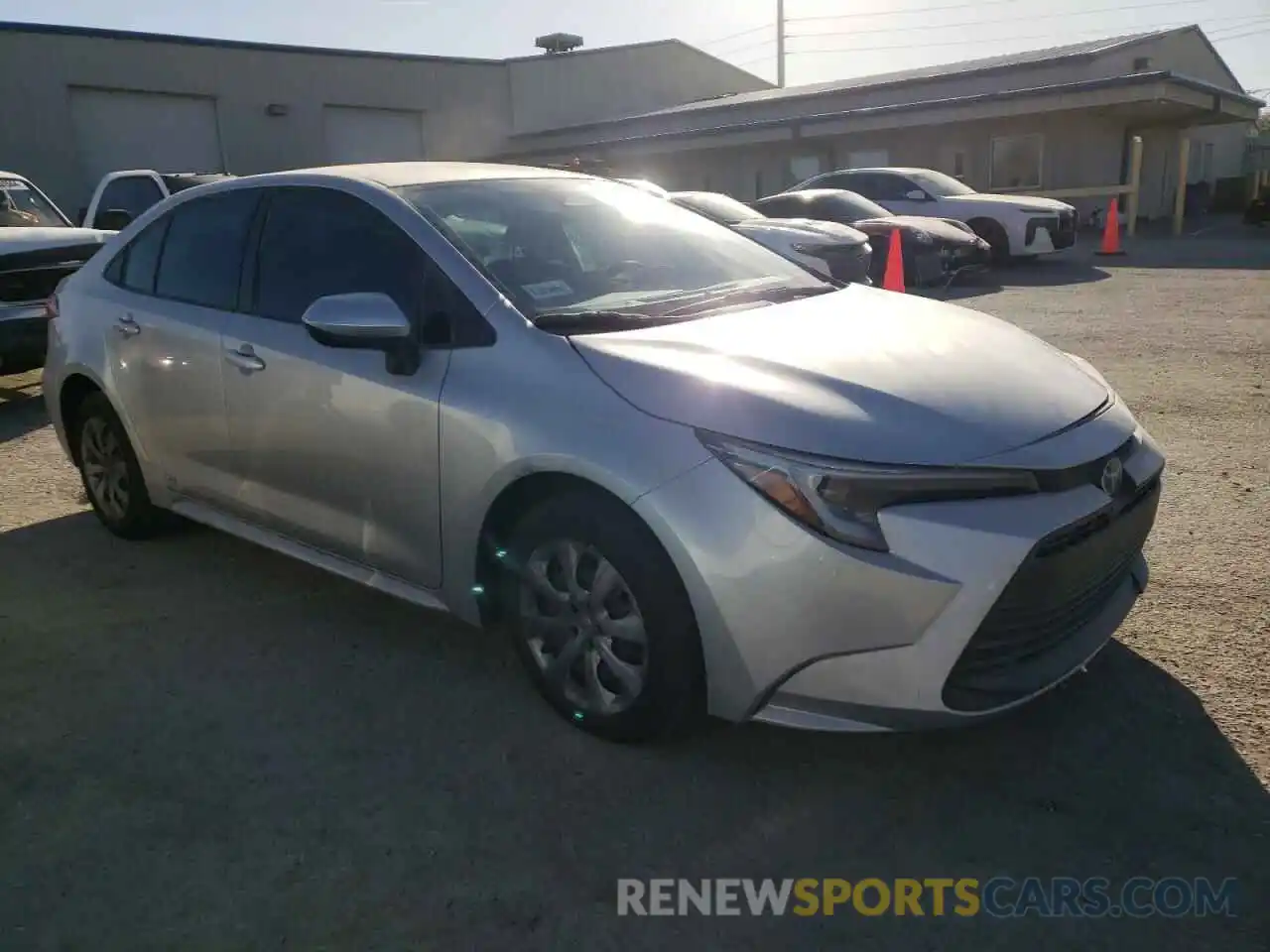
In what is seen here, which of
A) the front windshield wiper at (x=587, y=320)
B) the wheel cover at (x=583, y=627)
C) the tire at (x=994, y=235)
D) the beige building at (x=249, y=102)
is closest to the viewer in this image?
the wheel cover at (x=583, y=627)

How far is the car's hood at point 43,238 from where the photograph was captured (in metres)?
7.64

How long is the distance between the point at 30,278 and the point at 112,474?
3.90 meters

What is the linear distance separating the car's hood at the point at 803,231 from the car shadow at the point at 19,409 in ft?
22.0

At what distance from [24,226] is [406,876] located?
8650 millimetres

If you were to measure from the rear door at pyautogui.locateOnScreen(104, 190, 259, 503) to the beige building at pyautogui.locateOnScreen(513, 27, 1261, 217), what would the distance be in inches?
825

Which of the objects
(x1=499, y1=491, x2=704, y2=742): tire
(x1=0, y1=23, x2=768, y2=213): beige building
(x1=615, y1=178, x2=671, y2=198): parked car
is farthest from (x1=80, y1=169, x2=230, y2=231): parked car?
(x1=0, y1=23, x2=768, y2=213): beige building

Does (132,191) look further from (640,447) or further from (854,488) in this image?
(854,488)

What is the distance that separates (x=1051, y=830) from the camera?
2494mm

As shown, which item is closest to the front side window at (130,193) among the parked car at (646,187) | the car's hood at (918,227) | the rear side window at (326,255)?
the car's hood at (918,227)

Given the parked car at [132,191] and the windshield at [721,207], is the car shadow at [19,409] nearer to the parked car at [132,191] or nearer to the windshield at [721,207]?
the parked car at [132,191]

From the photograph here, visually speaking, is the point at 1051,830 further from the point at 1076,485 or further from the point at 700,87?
the point at 700,87

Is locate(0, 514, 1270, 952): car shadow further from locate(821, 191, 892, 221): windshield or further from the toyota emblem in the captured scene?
locate(821, 191, 892, 221): windshield

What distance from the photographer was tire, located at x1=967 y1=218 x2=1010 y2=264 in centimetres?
1521

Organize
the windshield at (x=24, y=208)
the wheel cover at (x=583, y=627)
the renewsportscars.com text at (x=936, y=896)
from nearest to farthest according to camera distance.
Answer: the renewsportscars.com text at (x=936, y=896) < the wheel cover at (x=583, y=627) < the windshield at (x=24, y=208)
